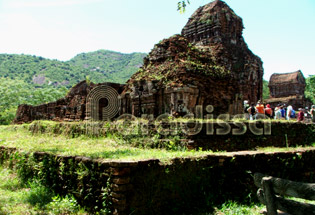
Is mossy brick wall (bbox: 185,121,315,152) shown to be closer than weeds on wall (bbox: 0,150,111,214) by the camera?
No

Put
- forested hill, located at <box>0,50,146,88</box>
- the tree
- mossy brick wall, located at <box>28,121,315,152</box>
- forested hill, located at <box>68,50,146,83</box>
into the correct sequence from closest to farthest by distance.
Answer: mossy brick wall, located at <box>28,121,315,152</box> < the tree < forested hill, located at <box>0,50,146,88</box> < forested hill, located at <box>68,50,146,83</box>

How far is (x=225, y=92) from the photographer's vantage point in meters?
10.8

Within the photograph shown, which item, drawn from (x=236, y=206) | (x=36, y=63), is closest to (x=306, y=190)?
(x=236, y=206)

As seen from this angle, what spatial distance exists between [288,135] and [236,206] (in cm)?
569

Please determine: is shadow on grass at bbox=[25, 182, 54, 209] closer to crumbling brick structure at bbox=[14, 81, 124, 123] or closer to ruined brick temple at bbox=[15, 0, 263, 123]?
ruined brick temple at bbox=[15, 0, 263, 123]

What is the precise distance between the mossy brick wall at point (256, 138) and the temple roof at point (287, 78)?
27.1 metres

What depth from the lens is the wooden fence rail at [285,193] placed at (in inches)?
113

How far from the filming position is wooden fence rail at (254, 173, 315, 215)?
2.88 m

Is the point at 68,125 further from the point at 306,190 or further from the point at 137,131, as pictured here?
the point at 306,190

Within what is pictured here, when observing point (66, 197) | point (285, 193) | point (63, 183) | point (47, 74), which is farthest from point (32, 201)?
point (47, 74)

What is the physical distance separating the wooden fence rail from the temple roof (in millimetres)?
34762

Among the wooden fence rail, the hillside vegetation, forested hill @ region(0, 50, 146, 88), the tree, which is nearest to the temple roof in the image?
the tree

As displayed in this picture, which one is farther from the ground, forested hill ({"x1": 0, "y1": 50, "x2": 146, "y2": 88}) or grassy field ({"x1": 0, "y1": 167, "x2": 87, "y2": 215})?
forested hill ({"x1": 0, "y1": 50, "x2": 146, "y2": 88})

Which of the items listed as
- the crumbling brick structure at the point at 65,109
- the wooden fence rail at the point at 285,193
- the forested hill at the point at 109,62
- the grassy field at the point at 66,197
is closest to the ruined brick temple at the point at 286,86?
the crumbling brick structure at the point at 65,109
